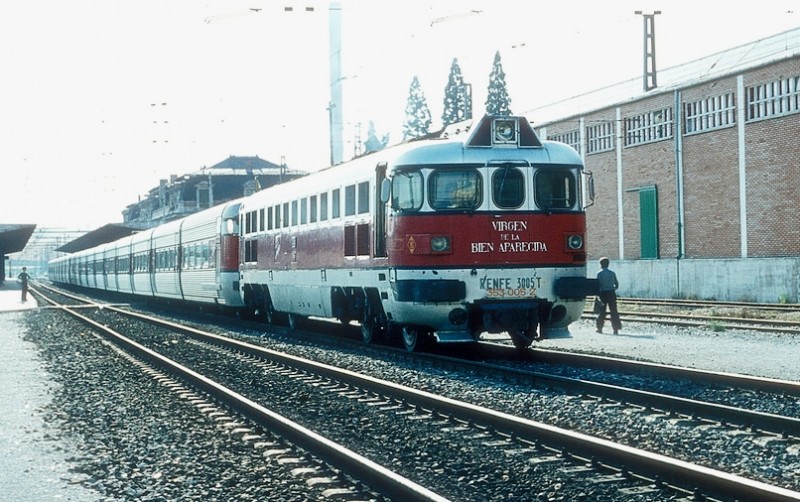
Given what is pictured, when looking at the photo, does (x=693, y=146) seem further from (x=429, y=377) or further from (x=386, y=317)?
(x=429, y=377)

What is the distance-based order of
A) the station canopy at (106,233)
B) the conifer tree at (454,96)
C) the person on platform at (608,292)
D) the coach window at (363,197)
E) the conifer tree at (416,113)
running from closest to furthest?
the coach window at (363,197) < the person on platform at (608,292) < the station canopy at (106,233) < the conifer tree at (454,96) < the conifer tree at (416,113)

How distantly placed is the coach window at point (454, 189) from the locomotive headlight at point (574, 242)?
1371 mm

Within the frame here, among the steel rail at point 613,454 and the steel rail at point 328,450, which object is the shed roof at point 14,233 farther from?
the steel rail at point 613,454

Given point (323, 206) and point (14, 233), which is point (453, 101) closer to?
point (14, 233)

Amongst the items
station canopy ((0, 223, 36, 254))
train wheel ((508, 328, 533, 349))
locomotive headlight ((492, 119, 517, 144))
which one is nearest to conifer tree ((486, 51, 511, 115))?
station canopy ((0, 223, 36, 254))

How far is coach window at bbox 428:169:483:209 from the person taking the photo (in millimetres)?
14164

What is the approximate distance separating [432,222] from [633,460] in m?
7.56

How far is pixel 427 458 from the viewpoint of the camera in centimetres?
767

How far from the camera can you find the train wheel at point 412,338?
15.3 metres

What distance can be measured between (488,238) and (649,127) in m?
27.4

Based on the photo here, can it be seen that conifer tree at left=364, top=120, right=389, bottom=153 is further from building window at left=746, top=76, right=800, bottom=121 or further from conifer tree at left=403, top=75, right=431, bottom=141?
building window at left=746, top=76, right=800, bottom=121

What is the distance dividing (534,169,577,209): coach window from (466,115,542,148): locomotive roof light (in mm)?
487

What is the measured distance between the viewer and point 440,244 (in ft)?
45.8

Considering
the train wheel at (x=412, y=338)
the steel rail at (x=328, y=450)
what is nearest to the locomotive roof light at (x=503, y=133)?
the train wheel at (x=412, y=338)
